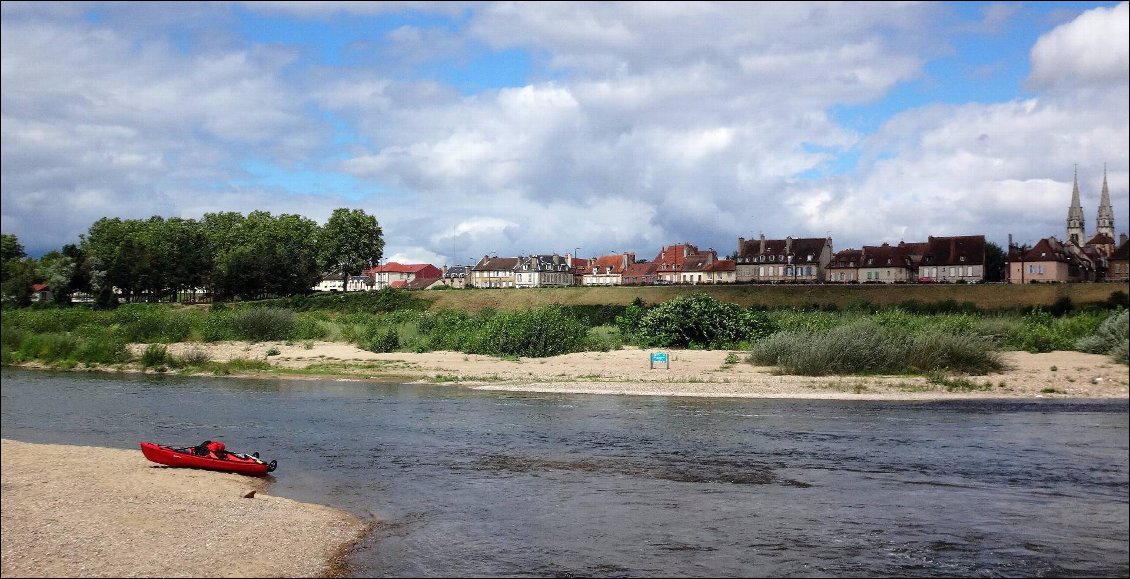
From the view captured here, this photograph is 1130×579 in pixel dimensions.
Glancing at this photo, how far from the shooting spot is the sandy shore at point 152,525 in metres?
11.1

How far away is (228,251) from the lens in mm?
113250

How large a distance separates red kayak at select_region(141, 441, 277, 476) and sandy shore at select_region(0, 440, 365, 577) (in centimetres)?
22

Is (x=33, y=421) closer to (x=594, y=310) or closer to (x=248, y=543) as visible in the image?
(x=248, y=543)

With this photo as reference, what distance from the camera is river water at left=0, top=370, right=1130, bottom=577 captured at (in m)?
13.2

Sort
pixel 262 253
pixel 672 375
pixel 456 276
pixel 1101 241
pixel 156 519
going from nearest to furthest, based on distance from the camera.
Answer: pixel 156 519, pixel 672 375, pixel 1101 241, pixel 262 253, pixel 456 276

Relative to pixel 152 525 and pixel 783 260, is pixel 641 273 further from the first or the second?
pixel 152 525

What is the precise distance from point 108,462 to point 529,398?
17345 mm

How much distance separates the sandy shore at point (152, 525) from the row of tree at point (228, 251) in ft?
157

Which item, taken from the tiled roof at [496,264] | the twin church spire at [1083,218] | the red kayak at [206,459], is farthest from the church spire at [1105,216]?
the red kayak at [206,459]

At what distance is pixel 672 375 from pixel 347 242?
276 feet

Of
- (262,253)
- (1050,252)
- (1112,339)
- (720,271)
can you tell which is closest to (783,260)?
(720,271)

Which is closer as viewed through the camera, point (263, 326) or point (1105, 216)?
point (263, 326)

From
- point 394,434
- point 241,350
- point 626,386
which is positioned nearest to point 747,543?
point 394,434

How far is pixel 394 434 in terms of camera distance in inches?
948
